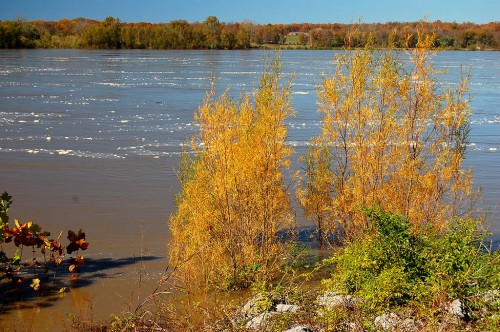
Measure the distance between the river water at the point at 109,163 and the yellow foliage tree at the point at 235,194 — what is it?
96 centimetres

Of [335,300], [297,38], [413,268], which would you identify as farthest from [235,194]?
[297,38]

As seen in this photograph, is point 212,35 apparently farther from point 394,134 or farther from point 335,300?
point 335,300

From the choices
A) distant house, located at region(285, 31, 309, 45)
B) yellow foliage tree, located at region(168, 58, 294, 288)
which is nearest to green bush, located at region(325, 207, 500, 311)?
yellow foliage tree, located at region(168, 58, 294, 288)

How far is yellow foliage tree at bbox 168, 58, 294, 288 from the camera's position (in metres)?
9.40

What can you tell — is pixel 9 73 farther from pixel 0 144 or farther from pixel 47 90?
pixel 0 144

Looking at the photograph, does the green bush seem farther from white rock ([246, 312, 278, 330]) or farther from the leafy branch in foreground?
the leafy branch in foreground

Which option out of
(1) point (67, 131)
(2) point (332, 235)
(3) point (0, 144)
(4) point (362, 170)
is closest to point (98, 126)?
(1) point (67, 131)

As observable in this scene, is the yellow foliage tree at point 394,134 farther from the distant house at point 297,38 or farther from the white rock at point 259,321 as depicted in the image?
the distant house at point 297,38

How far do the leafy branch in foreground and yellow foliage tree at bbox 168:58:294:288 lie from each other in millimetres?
1745

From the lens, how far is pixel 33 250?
391 inches

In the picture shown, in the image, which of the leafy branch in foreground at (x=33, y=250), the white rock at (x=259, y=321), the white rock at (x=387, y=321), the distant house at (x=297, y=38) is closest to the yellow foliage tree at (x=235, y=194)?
the leafy branch in foreground at (x=33, y=250)

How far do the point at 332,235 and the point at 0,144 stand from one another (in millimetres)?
12098

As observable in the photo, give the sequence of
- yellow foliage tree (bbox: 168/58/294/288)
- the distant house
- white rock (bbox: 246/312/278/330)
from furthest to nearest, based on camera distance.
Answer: the distant house, yellow foliage tree (bbox: 168/58/294/288), white rock (bbox: 246/312/278/330)

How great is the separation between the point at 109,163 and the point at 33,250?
296 inches
